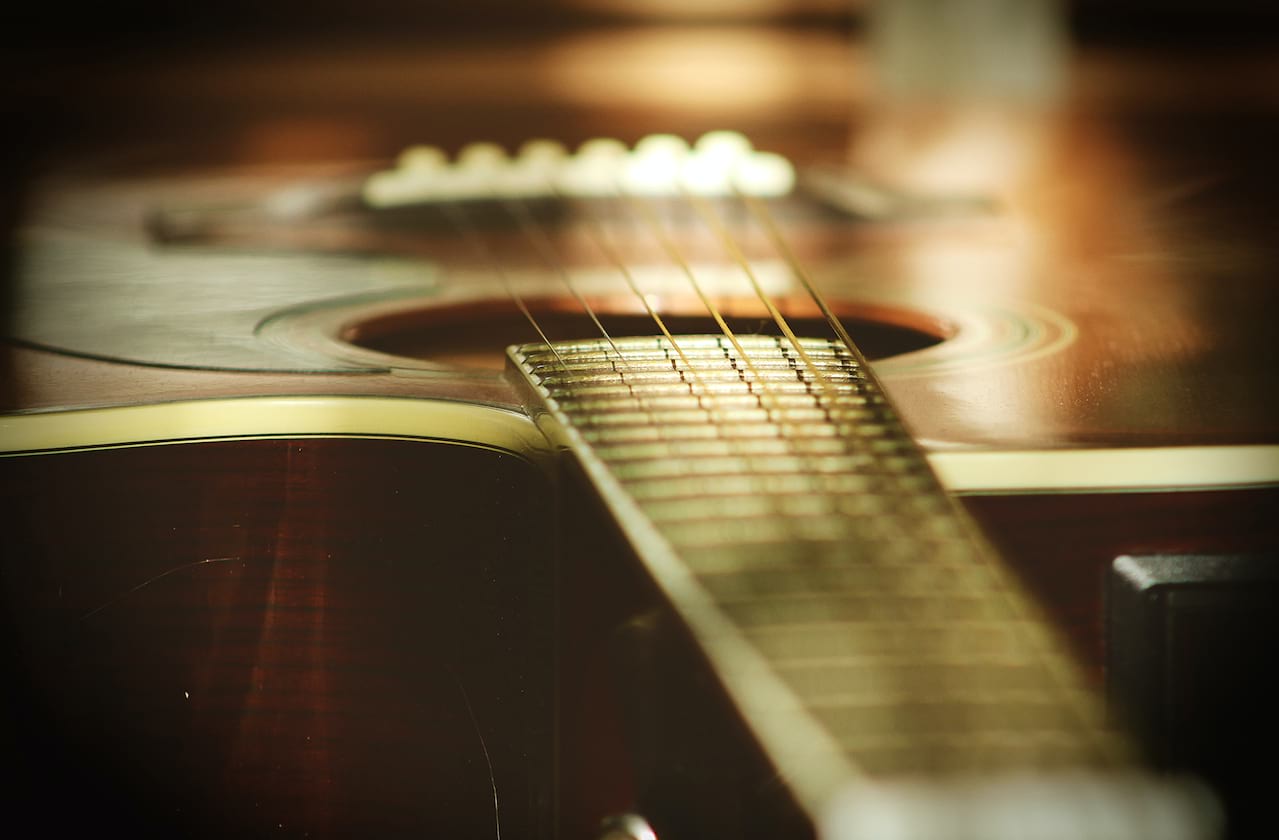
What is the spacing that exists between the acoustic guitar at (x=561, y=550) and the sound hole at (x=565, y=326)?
0.11 feet

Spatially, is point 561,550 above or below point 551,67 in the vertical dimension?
below

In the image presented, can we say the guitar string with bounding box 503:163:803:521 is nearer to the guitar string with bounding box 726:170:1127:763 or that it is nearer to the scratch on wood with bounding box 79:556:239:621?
the guitar string with bounding box 726:170:1127:763

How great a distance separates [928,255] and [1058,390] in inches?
13.4

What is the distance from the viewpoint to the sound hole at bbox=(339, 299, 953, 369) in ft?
2.30

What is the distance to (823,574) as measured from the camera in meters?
0.36

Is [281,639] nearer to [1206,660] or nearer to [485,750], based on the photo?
[485,750]

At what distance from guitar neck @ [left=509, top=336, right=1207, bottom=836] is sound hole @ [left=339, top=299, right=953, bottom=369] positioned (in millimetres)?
196

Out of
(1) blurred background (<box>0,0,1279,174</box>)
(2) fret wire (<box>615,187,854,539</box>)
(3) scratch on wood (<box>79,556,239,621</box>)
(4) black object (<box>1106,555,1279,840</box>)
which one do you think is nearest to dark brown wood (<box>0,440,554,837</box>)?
(3) scratch on wood (<box>79,556,239,621</box>)

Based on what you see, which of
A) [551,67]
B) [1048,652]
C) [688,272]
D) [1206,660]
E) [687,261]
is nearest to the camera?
[1048,652]

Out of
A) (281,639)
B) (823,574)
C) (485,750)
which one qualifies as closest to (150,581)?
(281,639)

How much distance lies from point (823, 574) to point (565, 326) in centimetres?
42

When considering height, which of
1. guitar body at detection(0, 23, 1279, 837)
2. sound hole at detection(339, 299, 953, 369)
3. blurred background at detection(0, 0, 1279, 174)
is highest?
blurred background at detection(0, 0, 1279, 174)

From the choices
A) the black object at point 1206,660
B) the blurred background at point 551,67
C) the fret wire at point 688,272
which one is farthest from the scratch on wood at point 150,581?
the blurred background at point 551,67

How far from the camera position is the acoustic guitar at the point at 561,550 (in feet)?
1.14
